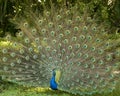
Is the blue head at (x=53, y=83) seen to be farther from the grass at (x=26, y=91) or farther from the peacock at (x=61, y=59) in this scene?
the grass at (x=26, y=91)

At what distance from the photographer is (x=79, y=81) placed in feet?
20.3

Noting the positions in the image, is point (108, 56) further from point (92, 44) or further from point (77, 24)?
point (77, 24)

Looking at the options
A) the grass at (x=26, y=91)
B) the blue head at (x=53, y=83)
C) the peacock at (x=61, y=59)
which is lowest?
the grass at (x=26, y=91)

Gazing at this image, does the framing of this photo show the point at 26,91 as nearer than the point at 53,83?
No

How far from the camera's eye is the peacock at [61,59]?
621cm

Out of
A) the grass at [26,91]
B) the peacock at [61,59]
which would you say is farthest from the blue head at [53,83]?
the grass at [26,91]

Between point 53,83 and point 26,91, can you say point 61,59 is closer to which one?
point 53,83

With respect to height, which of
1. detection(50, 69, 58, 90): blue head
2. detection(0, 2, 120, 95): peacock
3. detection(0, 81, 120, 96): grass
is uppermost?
detection(0, 2, 120, 95): peacock

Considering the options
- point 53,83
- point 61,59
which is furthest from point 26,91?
point 61,59

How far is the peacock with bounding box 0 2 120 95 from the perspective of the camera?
20.4 ft

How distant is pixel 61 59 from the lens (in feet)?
20.6

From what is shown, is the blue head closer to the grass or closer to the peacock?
the peacock

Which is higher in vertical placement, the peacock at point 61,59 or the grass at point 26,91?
the peacock at point 61,59

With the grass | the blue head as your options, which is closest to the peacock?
the blue head
